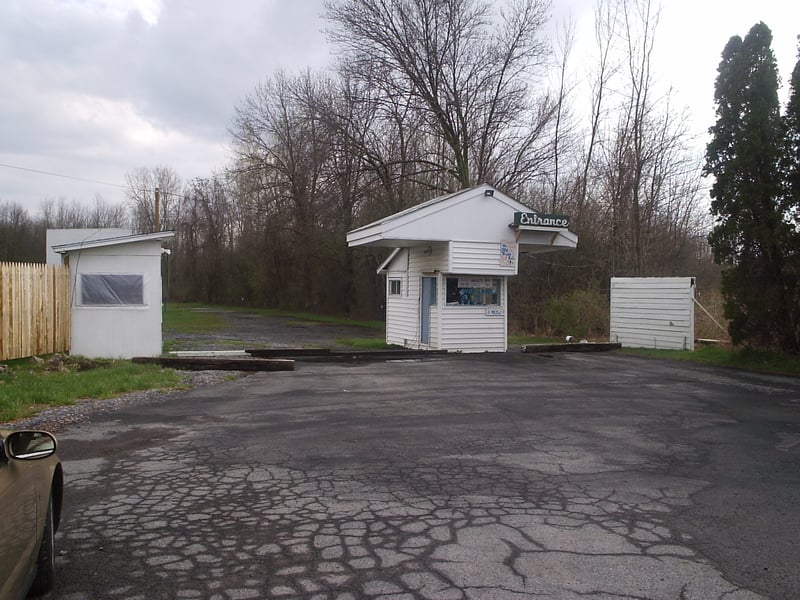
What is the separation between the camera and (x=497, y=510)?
5164 mm

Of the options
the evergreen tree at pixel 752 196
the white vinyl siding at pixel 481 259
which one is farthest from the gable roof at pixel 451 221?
the evergreen tree at pixel 752 196

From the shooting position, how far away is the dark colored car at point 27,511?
2.96 metres

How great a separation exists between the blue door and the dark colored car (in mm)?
15650

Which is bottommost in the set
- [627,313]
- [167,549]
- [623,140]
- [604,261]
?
[167,549]

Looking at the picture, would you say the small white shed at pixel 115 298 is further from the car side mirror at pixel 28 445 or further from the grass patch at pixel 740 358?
the grass patch at pixel 740 358

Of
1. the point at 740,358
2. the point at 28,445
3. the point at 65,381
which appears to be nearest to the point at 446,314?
the point at 740,358

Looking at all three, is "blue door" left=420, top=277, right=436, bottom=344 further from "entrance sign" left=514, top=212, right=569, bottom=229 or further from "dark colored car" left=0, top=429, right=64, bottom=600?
"dark colored car" left=0, top=429, right=64, bottom=600

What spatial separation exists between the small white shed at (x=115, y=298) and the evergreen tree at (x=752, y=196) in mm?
13451

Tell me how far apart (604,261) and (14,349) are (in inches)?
854

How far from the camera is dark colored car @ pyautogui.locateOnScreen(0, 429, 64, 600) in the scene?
2965 millimetres

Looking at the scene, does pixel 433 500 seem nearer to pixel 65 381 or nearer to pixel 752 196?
pixel 65 381

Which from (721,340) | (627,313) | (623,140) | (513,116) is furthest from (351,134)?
(721,340)

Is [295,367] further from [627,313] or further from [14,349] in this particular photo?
[627,313]

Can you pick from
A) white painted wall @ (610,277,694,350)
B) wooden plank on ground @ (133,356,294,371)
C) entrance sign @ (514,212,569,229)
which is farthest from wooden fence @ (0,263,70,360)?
white painted wall @ (610,277,694,350)
